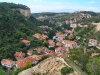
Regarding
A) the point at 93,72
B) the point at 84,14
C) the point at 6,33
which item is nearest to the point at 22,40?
the point at 6,33

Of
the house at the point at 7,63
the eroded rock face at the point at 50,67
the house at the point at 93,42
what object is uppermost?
the eroded rock face at the point at 50,67

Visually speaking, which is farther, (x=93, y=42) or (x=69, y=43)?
(x=69, y=43)

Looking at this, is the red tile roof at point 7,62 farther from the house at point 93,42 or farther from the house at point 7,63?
the house at point 93,42

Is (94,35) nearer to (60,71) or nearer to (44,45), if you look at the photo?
(44,45)

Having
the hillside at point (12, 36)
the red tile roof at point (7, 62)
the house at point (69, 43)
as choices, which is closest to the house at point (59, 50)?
the house at point (69, 43)

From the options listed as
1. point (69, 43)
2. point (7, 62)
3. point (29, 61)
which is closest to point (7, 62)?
point (7, 62)

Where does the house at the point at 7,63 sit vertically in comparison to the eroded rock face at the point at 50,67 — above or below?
below

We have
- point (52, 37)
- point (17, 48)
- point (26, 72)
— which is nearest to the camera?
point (26, 72)

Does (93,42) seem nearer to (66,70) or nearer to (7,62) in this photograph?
(7,62)
